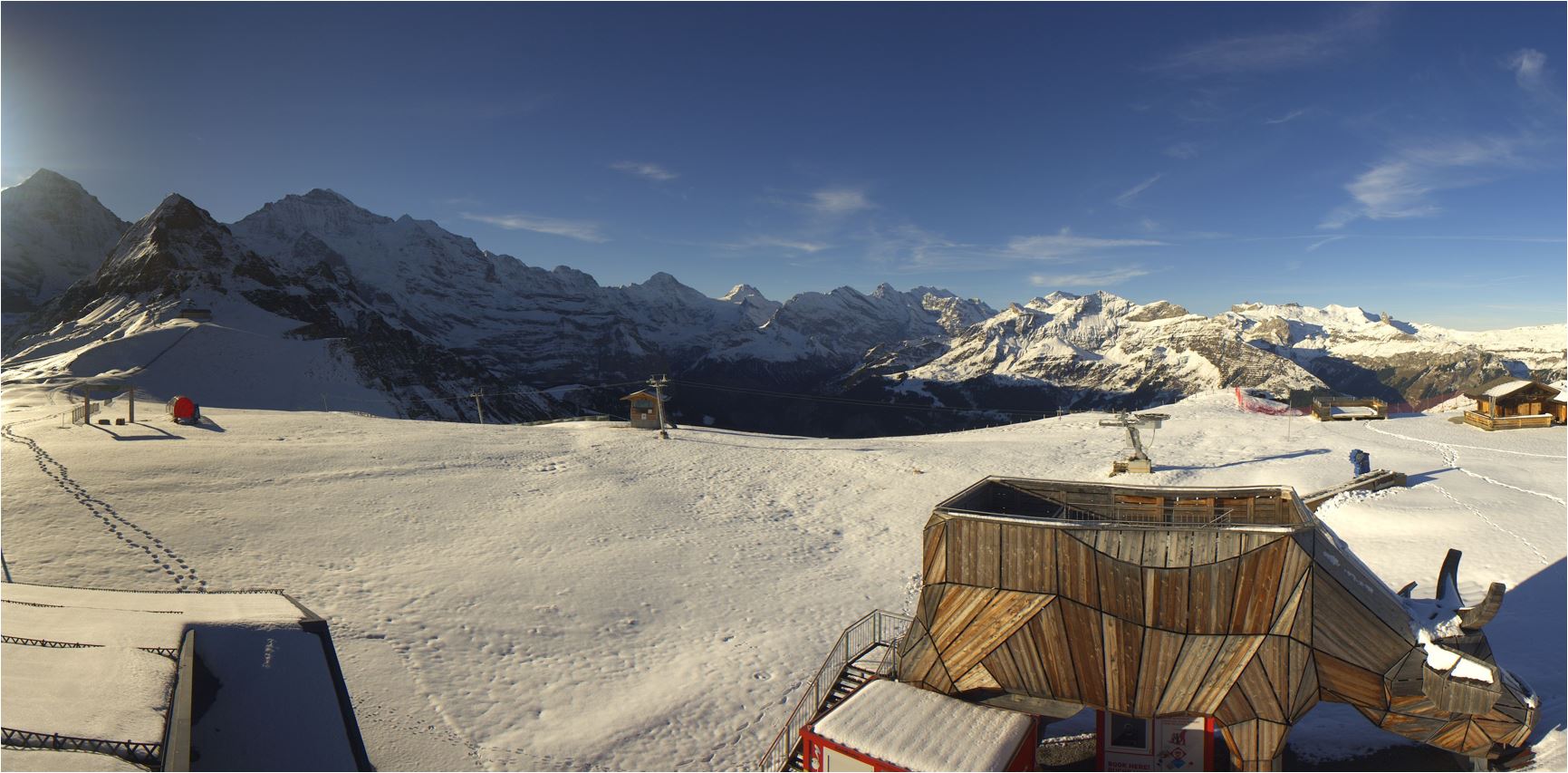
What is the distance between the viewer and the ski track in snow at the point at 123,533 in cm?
1806

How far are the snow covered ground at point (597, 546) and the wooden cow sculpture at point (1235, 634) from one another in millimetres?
2653

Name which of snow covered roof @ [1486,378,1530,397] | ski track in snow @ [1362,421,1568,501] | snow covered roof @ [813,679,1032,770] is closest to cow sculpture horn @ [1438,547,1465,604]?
snow covered roof @ [813,679,1032,770]

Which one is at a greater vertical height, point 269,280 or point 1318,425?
point 269,280

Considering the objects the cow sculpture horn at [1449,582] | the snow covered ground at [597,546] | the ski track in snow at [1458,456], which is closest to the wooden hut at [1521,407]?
the snow covered ground at [597,546]

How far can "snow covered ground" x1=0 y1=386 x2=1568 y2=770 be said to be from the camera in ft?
47.5

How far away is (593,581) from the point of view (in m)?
21.2

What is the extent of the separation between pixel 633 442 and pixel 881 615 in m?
26.0

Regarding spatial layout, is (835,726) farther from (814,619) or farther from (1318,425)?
(1318,425)

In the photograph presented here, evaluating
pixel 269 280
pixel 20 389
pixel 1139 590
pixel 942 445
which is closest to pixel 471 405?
pixel 269 280

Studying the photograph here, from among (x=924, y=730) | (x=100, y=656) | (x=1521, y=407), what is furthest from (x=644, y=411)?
(x=1521, y=407)

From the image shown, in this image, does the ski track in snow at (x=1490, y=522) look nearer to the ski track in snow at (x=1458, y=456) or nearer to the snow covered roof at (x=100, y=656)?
the ski track in snow at (x=1458, y=456)

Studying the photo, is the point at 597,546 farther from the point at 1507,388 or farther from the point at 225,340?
the point at 225,340

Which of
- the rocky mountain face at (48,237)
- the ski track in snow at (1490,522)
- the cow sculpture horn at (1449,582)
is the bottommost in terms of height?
the ski track in snow at (1490,522)

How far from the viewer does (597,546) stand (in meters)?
24.1
